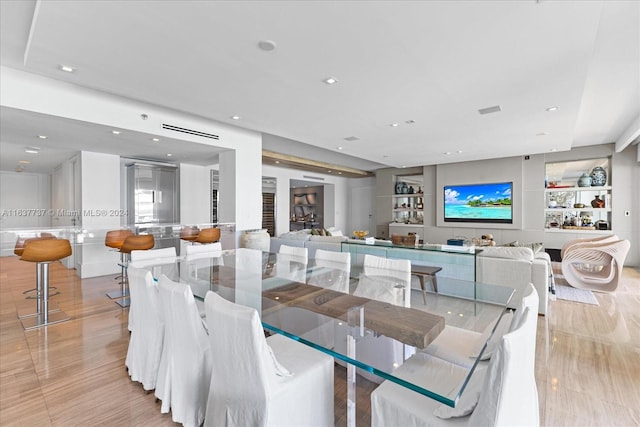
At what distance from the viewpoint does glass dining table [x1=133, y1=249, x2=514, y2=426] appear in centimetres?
137

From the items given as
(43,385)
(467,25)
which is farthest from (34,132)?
(467,25)

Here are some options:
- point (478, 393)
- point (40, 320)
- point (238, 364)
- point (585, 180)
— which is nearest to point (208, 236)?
point (40, 320)

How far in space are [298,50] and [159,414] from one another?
2.80 m

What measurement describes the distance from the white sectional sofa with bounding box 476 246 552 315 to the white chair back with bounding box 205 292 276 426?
10.6ft

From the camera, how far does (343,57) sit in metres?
2.61

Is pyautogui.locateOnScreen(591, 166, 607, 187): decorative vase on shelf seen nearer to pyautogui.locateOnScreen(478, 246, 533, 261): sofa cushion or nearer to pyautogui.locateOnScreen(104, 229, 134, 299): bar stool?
pyautogui.locateOnScreen(478, 246, 533, 261): sofa cushion

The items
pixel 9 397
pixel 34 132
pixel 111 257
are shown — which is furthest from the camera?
pixel 111 257

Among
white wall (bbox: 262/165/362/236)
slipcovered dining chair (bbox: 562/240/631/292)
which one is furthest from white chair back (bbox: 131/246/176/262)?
white wall (bbox: 262/165/362/236)

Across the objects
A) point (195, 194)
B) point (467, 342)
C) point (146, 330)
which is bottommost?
point (146, 330)

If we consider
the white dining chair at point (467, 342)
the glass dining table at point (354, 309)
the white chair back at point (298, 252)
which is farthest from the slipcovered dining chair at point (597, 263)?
the white chair back at point (298, 252)

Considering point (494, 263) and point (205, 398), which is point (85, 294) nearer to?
point (205, 398)

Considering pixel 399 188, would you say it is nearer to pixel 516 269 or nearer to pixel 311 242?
pixel 311 242

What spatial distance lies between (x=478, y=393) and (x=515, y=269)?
115 inches

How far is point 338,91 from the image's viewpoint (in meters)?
3.36
